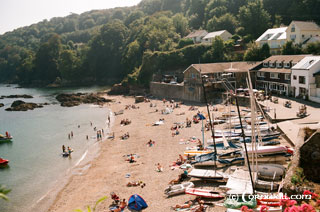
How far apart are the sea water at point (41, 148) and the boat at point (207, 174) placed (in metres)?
11.6

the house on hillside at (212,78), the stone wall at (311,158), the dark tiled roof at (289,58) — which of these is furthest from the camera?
the house on hillside at (212,78)

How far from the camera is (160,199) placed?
18.3m

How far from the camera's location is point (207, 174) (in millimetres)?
19062

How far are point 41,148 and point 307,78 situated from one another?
3332 cm

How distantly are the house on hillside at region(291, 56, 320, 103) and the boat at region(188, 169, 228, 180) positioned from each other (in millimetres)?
20685

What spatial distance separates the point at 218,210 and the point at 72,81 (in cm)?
10433

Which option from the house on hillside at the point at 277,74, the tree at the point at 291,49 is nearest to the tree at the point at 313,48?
the tree at the point at 291,49

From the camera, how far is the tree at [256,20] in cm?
6700

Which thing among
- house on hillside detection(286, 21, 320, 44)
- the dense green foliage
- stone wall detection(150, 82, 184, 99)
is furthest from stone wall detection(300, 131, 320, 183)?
house on hillside detection(286, 21, 320, 44)

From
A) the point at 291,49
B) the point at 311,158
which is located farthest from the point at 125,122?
the point at 311,158

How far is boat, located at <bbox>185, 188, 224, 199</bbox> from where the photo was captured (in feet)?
54.2

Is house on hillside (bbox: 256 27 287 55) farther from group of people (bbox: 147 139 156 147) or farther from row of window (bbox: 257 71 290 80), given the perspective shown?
group of people (bbox: 147 139 156 147)

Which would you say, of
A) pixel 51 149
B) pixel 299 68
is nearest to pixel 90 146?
pixel 51 149

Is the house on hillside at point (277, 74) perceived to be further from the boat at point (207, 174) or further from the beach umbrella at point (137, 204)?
the beach umbrella at point (137, 204)
